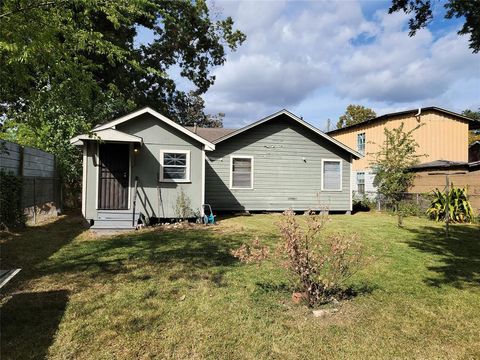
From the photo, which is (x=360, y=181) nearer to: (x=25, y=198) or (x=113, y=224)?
(x=113, y=224)

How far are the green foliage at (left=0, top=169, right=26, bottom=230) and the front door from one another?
236 centimetres

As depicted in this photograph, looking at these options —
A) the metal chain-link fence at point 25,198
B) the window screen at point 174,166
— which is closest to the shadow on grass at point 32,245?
the metal chain-link fence at point 25,198

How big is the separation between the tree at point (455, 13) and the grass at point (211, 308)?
4.51m

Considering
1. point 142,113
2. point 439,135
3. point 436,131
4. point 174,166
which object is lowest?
point 174,166

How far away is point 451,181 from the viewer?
15672 mm

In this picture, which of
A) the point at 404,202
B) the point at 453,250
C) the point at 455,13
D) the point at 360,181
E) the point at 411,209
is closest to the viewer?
the point at 455,13

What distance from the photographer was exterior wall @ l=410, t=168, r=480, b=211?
571 inches

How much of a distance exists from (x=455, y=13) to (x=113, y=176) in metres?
10.1

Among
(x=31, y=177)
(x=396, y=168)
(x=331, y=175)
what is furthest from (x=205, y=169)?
(x=396, y=168)

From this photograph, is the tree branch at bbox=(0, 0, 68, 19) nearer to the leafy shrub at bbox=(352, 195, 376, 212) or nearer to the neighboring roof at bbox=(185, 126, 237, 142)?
the neighboring roof at bbox=(185, 126, 237, 142)

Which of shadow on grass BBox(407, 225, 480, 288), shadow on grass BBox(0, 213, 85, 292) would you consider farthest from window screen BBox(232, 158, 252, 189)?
shadow on grass BBox(407, 225, 480, 288)

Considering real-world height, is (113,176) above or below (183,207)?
above

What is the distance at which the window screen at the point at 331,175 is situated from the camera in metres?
16.6

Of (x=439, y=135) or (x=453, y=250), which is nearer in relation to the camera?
(x=453, y=250)
